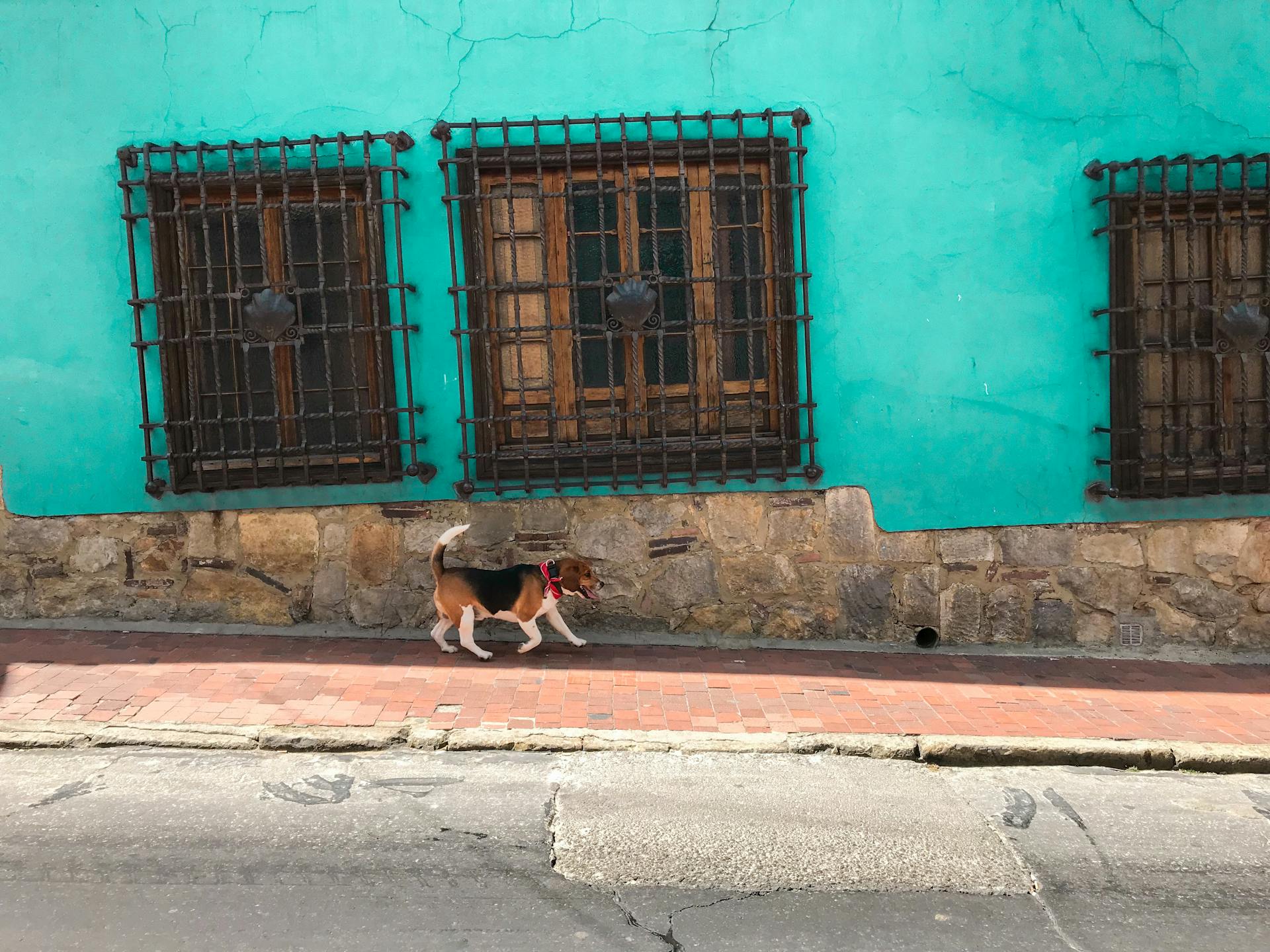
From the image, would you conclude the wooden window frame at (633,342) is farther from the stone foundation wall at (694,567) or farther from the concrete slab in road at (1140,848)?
the concrete slab in road at (1140,848)

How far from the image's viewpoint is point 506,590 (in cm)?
511

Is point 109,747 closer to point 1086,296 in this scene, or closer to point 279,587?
point 279,587

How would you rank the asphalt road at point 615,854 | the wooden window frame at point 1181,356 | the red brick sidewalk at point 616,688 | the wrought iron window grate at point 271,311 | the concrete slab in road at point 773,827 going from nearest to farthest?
the asphalt road at point 615,854 → the concrete slab in road at point 773,827 → the red brick sidewalk at point 616,688 → the wrought iron window grate at point 271,311 → the wooden window frame at point 1181,356

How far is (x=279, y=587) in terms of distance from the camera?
224 inches

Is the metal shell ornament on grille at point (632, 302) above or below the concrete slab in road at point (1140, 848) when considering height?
above

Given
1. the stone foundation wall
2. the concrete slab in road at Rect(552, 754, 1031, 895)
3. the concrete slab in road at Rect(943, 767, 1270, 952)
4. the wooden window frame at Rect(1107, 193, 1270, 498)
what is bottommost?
the concrete slab in road at Rect(943, 767, 1270, 952)

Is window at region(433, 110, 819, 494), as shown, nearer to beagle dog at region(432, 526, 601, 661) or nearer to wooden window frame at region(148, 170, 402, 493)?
wooden window frame at region(148, 170, 402, 493)

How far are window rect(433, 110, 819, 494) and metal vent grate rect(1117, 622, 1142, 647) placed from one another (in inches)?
84.8

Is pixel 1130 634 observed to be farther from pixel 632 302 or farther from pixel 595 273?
pixel 595 273

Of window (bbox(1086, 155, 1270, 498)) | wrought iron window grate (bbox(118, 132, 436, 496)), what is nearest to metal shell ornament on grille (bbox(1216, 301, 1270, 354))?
window (bbox(1086, 155, 1270, 498))

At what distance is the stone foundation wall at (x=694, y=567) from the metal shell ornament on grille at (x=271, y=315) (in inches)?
41.6

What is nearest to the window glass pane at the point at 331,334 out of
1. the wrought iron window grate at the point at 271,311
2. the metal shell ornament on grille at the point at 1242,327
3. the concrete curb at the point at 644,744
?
the wrought iron window grate at the point at 271,311

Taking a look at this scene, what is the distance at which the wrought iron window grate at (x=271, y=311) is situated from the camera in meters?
5.45

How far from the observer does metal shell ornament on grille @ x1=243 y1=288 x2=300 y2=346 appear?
5465 millimetres
